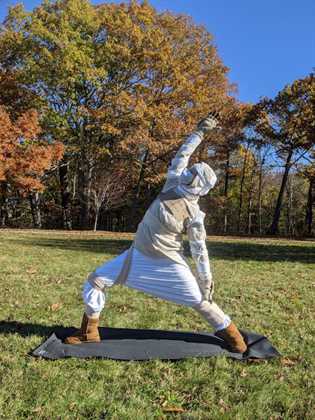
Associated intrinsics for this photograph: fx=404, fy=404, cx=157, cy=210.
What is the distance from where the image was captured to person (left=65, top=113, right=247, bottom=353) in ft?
13.7

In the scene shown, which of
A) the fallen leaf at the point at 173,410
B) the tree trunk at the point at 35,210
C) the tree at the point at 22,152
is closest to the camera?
the fallen leaf at the point at 173,410

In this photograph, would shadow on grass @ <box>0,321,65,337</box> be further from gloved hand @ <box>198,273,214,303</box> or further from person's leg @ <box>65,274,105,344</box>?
gloved hand @ <box>198,273,214,303</box>

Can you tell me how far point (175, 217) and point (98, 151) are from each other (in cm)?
A: 2303

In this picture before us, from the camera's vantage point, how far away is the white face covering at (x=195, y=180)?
13.8ft

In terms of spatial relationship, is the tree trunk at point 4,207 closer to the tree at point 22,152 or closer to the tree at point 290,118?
the tree at point 22,152

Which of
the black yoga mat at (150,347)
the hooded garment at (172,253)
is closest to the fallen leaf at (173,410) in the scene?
the black yoga mat at (150,347)

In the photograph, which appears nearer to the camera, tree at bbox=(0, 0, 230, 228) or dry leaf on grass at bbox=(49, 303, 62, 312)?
dry leaf on grass at bbox=(49, 303, 62, 312)

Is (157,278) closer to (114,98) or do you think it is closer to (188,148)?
(188,148)

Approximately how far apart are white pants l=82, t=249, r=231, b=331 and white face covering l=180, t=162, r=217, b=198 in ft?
2.50

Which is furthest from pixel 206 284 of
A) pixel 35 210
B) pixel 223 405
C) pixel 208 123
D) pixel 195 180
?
pixel 35 210

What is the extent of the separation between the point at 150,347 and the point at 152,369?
497 mm

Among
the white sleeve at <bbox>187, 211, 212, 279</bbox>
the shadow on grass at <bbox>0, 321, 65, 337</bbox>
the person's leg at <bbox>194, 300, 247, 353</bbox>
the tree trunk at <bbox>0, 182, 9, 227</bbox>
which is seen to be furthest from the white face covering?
the tree trunk at <bbox>0, 182, 9, 227</bbox>

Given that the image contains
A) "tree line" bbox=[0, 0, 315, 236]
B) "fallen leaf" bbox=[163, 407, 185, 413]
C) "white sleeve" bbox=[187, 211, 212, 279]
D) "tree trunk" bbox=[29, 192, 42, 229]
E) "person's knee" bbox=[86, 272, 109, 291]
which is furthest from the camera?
"tree trunk" bbox=[29, 192, 42, 229]

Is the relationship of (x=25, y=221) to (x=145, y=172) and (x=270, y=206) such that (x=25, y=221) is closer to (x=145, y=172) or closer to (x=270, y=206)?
(x=145, y=172)
